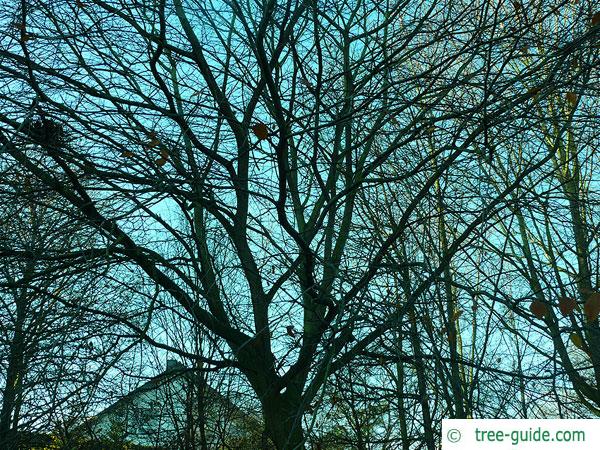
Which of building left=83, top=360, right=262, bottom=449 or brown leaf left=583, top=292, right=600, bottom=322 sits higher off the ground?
building left=83, top=360, right=262, bottom=449

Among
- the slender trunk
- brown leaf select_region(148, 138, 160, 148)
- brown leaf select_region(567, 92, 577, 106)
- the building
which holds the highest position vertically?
brown leaf select_region(567, 92, 577, 106)

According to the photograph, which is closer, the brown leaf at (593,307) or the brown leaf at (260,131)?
the brown leaf at (593,307)

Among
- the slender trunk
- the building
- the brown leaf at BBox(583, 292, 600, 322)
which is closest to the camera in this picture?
the brown leaf at BBox(583, 292, 600, 322)

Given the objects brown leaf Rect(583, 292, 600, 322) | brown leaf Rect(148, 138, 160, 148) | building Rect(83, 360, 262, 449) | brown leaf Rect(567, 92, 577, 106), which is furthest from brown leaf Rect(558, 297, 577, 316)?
building Rect(83, 360, 262, 449)

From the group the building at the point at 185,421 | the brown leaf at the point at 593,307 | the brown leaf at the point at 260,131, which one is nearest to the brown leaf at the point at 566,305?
Answer: the brown leaf at the point at 593,307

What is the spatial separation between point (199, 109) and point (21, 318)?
155 centimetres

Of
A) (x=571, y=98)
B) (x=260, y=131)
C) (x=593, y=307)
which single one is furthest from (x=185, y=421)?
(x=593, y=307)

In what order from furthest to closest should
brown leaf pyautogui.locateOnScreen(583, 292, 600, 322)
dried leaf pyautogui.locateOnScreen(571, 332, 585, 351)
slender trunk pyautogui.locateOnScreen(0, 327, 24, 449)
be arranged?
slender trunk pyautogui.locateOnScreen(0, 327, 24, 449), dried leaf pyautogui.locateOnScreen(571, 332, 585, 351), brown leaf pyautogui.locateOnScreen(583, 292, 600, 322)

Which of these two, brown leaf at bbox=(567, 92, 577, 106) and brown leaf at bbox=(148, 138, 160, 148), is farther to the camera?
brown leaf at bbox=(567, 92, 577, 106)

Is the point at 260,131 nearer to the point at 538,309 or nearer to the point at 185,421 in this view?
the point at 538,309

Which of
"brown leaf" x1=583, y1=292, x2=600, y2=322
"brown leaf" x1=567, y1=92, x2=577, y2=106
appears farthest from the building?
"brown leaf" x1=583, y1=292, x2=600, y2=322

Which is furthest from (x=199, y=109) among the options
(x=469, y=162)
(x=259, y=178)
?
(x=469, y=162)

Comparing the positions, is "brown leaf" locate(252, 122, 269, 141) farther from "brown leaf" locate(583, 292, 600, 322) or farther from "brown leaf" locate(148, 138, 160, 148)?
"brown leaf" locate(583, 292, 600, 322)

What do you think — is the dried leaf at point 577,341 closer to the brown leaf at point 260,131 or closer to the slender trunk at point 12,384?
the brown leaf at point 260,131
